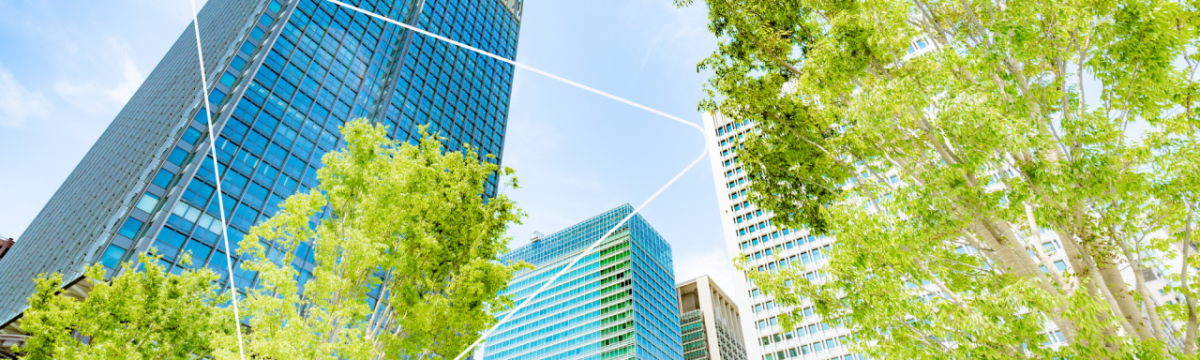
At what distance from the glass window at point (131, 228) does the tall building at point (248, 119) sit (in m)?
0.07

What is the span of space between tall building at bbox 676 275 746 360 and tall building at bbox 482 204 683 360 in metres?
7.24

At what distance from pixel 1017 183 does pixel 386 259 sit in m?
8.78

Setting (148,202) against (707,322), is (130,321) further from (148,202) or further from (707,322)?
(707,322)

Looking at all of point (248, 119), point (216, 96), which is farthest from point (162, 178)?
point (216, 96)

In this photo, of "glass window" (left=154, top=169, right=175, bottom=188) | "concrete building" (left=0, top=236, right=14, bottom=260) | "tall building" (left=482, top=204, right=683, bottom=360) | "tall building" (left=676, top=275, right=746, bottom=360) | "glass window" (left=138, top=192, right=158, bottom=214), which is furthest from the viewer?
"tall building" (left=676, top=275, right=746, bottom=360)

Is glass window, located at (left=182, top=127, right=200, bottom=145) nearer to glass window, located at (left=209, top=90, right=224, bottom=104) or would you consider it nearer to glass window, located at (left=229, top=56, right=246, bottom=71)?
glass window, located at (left=209, top=90, right=224, bottom=104)

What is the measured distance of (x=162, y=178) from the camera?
107 feet

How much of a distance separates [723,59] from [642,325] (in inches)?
2751

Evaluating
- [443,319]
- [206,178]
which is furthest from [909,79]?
[206,178]

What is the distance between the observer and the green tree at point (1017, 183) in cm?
516

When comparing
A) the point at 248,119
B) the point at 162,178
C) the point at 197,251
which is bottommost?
the point at 197,251

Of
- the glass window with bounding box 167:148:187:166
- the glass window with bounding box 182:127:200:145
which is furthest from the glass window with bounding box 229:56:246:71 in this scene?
the glass window with bounding box 167:148:187:166

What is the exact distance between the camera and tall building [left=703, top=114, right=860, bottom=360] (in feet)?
166

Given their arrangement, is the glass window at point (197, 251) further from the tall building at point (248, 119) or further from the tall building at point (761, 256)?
the tall building at point (761, 256)
